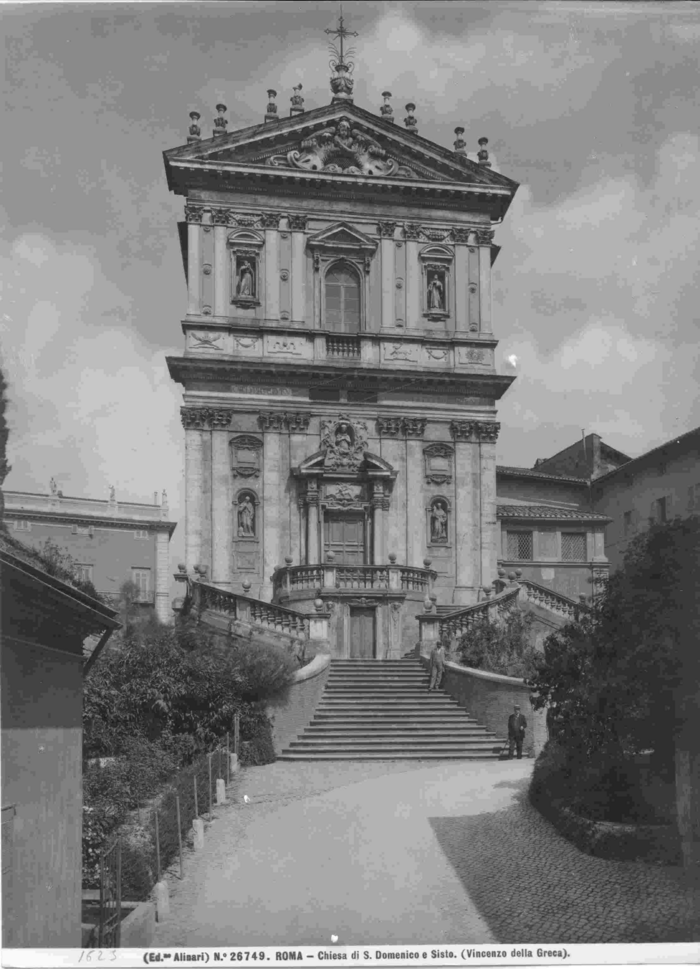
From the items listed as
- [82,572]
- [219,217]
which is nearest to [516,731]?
[82,572]

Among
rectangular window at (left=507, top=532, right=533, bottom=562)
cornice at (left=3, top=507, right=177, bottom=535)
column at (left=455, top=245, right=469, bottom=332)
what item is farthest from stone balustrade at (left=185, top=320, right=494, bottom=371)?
rectangular window at (left=507, top=532, right=533, bottom=562)

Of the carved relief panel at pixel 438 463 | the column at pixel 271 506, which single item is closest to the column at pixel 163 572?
the column at pixel 271 506

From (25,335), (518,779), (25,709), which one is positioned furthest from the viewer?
(518,779)

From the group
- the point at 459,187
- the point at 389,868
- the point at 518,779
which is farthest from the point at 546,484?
the point at 389,868

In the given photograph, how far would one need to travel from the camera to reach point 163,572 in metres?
33.7

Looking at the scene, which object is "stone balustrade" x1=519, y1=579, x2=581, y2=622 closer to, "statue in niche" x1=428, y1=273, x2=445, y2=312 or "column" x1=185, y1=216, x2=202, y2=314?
"statue in niche" x1=428, y1=273, x2=445, y2=312

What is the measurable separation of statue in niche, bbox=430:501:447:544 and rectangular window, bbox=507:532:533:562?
142 inches

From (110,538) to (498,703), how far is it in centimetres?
1276

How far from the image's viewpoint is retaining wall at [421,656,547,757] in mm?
23453

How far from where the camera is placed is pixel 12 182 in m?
17.0

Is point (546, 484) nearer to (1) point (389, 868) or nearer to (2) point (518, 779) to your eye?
(2) point (518, 779)

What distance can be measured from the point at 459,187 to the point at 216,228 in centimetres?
797

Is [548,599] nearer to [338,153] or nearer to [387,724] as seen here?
[387,724]

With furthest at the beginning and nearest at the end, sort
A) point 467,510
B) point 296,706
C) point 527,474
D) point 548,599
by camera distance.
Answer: point 527,474 < point 467,510 < point 548,599 < point 296,706
